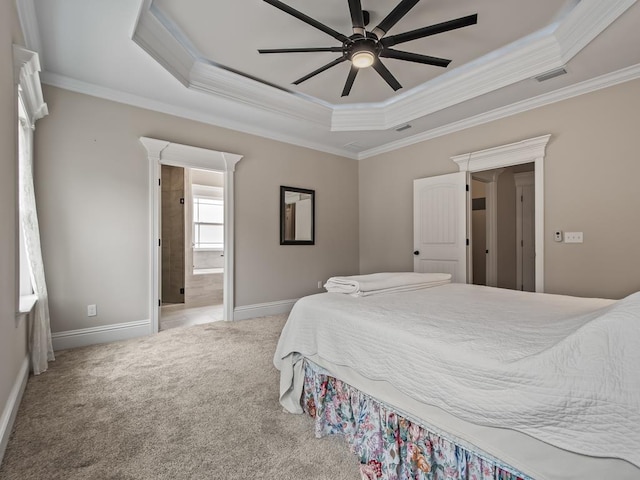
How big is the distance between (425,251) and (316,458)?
3.41 metres

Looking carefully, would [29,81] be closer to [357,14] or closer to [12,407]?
[12,407]

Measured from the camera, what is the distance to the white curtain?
2340 millimetres

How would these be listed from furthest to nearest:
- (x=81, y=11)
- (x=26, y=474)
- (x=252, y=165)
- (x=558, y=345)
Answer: (x=252, y=165) → (x=81, y=11) → (x=26, y=474) → (x=558, y=345)

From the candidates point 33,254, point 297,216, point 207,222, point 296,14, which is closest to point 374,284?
point 296,14

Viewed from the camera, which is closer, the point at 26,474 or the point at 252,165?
the point at 26,474

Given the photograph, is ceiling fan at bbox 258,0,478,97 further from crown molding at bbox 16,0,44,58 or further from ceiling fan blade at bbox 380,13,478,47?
crown molding at bbox 16,0,44,58

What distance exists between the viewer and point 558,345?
95 centimetres

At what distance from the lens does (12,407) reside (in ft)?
5.56

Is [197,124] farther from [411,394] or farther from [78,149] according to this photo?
[411,394]

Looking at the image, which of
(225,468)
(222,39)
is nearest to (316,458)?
(225,468)

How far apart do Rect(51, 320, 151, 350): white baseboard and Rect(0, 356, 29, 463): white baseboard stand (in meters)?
0.68

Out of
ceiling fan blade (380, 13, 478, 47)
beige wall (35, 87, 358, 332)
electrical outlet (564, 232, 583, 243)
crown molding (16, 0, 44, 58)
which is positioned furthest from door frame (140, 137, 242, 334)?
electrical outlet (564, 232, 583, 243)

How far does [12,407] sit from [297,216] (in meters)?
3.49

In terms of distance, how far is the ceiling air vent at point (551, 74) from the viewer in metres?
2.80
